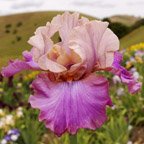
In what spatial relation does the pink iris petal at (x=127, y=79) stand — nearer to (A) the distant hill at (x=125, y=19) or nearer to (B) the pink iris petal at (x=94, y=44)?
(B) the pink iris petal at (x=94, y=44)

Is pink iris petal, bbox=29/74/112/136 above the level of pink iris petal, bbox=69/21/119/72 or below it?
below

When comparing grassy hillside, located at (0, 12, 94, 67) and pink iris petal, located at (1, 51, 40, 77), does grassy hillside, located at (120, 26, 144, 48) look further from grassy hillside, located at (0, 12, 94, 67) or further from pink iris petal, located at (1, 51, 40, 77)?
pink iris petal, located at (1, 51, 40, 77)

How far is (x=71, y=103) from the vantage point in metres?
1.54

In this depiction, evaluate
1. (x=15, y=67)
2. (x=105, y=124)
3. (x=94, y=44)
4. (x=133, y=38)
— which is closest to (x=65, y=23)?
(x=94, y=44)

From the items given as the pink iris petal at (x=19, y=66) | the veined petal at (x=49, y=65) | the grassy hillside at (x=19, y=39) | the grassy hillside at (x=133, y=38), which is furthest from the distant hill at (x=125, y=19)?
the veined petal at (x=49, y=65)

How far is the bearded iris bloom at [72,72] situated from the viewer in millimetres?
1519

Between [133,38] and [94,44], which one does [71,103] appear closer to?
[94,44]

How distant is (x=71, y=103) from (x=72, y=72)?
133 millimetres

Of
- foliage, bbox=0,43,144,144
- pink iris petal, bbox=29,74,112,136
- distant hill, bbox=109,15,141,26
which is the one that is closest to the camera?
pink iris petal, bbox=29,74,112,136

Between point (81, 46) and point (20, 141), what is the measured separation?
161 inches

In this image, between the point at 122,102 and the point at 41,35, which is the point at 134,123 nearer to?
the point at 122,102

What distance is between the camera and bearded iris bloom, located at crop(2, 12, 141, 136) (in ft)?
4.98

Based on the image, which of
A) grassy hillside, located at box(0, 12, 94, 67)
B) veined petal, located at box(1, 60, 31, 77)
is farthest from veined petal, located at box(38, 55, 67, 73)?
grassy hillside, located at box(0, 12, 94, 67)

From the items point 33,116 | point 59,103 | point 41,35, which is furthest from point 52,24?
point 33,116
